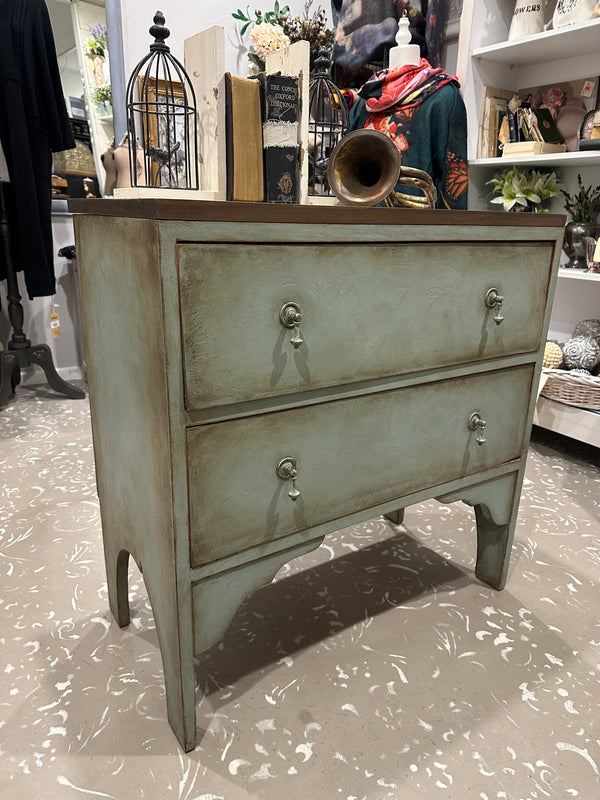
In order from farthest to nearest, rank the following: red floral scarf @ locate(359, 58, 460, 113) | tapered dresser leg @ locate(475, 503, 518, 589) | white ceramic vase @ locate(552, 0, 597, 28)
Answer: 1. white ceramic vase @ locate(552, 0, 597, 28)
2. red floral scarf @ locate(359, 58, 460, 113)
3. tapered dresser leg @ locate(475, 503, 518, 589)

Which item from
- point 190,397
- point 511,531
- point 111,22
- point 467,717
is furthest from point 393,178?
point 111,22

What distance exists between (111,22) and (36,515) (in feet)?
6.67

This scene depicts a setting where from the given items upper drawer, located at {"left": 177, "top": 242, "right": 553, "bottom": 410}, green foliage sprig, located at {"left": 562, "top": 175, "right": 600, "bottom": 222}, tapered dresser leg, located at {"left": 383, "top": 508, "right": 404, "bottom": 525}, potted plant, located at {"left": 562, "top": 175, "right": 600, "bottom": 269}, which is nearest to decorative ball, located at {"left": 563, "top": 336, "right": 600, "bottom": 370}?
potted plant, located at {"left": 562, "top": 175, "right": 600, "bottom": 269}

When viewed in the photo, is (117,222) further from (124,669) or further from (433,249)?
(124,669)

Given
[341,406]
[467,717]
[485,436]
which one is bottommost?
[467,717]

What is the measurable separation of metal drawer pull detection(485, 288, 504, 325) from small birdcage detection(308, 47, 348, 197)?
444mm

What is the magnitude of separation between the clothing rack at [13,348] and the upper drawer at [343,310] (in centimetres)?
227

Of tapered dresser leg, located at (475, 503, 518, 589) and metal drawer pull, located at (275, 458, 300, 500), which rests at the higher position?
metal drawer pull, located at (275, 458, 300, 500)

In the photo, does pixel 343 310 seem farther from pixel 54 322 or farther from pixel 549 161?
pixel 54 322

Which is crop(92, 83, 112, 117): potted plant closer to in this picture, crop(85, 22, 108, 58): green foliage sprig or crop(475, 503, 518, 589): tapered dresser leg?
crop(85, 22, 108, 58): green foliage sprig

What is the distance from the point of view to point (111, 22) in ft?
7.95

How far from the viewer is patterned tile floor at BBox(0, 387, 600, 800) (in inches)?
40.1

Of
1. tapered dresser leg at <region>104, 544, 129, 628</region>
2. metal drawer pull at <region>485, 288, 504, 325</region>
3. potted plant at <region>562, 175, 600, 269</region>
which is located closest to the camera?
metal drawer pull at <region>485, 288, 504, 325</region>

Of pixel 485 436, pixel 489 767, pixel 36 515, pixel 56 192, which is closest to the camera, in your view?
pixel 489 767
